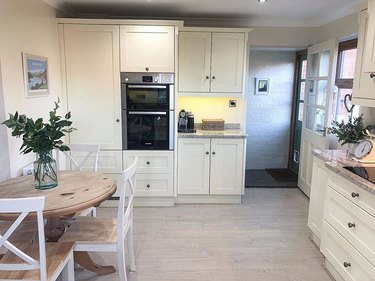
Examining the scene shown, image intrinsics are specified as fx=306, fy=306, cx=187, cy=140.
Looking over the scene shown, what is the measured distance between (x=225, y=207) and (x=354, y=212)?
1.90 m

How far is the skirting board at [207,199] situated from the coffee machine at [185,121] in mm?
872

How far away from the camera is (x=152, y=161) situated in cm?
376

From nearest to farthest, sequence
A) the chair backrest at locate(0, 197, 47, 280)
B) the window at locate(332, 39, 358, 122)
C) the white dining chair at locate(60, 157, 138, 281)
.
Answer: the chair backrest at locate(0, 197, 47, 280)
the white dining chair at locate(60, 157, 138, 281)
the window at locate(332, 39, 358, 122)

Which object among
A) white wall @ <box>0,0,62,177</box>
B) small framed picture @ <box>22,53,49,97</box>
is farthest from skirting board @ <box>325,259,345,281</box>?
small framed picture @ <box>22,53,49,97</box>

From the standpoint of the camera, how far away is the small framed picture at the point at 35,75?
2.71 metres

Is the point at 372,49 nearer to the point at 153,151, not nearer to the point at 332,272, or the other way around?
the point at 332,272

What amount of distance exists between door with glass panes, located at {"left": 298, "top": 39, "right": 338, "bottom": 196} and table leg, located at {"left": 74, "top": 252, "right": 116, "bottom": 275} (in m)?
2.78

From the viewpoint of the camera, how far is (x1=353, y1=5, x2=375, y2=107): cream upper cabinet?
2.42 m

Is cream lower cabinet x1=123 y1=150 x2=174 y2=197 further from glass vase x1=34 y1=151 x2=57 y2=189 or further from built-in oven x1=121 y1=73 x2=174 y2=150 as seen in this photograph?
glass vase x1=34 y1=151 x2=57 y2=189

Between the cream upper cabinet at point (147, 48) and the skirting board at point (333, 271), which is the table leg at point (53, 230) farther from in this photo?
the skirting board at point (333, 271)

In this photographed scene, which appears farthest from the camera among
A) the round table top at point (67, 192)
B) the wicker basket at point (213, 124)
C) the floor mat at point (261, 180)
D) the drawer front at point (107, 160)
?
the floor mat at point (261, 180)

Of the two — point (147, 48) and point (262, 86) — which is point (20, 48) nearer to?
point (147, 48)

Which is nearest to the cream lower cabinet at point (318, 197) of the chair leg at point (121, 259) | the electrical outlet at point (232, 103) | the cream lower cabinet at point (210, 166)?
the cream lower cabinet at point (210, 166)

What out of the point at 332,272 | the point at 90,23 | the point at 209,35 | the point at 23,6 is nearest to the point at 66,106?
A: the point at 90,23
